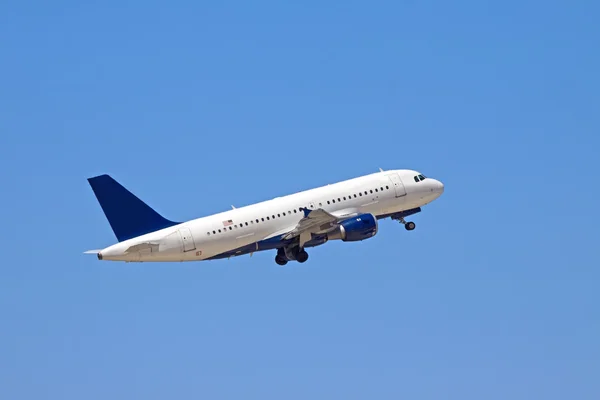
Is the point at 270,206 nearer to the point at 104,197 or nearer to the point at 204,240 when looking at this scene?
the point at 204,240

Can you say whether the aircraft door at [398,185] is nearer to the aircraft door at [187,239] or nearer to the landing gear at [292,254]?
the landing gear at [292,254]

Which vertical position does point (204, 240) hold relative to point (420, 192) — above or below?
below

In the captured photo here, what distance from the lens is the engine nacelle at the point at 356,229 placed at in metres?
104

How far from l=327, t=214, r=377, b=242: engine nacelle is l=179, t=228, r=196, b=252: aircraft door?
1147cm

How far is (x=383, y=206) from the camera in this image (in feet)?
358

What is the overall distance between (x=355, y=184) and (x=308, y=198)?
448 cm

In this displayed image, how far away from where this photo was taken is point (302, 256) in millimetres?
107375

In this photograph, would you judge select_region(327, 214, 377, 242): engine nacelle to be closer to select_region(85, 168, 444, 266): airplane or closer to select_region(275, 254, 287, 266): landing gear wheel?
select_region(85, 168, 444, 266): airplane

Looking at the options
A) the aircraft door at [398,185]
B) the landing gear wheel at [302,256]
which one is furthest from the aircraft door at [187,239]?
the aircraft door at [398,185]

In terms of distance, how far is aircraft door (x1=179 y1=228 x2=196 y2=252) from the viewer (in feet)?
334

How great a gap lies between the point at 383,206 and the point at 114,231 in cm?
2244

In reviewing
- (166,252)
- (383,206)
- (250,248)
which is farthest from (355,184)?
(166,252)

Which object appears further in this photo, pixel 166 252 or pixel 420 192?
pixel 420 192

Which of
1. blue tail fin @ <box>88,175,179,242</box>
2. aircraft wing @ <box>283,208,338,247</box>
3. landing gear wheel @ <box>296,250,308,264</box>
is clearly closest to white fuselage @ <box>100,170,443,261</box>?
blue tail fin @ <box>88,175,179,242</box>
